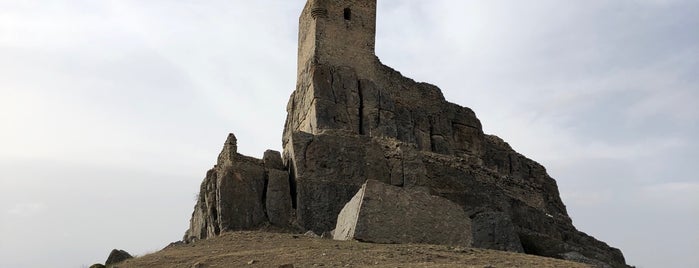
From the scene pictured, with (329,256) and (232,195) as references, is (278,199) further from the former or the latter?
(329,256)

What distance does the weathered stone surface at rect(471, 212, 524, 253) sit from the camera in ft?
58.7

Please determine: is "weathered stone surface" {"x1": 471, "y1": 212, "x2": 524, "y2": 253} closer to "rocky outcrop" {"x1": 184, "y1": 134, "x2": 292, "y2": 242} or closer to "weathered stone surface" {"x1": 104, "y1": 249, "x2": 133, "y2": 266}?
"rocky outcrop" {"x1": 184, "y1": 134, "x2": 292, "y2": 242}

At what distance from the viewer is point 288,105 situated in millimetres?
34188

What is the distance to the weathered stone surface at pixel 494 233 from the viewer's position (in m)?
17.9

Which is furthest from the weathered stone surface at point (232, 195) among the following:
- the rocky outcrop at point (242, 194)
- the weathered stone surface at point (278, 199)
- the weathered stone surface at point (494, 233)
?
the weathered stone surface at point (494, 233)

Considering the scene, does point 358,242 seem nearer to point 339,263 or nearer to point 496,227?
point 339,263

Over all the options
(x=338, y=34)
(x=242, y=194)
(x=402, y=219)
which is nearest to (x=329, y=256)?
(x=402, y=219)

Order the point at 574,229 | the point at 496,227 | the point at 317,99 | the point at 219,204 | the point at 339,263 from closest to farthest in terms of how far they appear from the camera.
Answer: the point at 339,263, the point at 496,227, the point at 219,204, the point at 574,229, the point at 317,99

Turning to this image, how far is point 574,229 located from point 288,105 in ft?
37.9

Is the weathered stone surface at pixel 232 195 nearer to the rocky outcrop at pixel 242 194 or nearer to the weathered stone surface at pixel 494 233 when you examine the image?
the rocky outcrop at pixel 242 194

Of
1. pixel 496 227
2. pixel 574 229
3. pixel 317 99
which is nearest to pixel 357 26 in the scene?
pixel 317 99

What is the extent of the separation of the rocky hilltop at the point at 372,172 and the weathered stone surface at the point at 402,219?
18 millimetres

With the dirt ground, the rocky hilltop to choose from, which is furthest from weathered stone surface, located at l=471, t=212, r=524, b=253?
the dirt ground

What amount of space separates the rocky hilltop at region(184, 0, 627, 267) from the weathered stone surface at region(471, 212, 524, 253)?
1.1 inches
